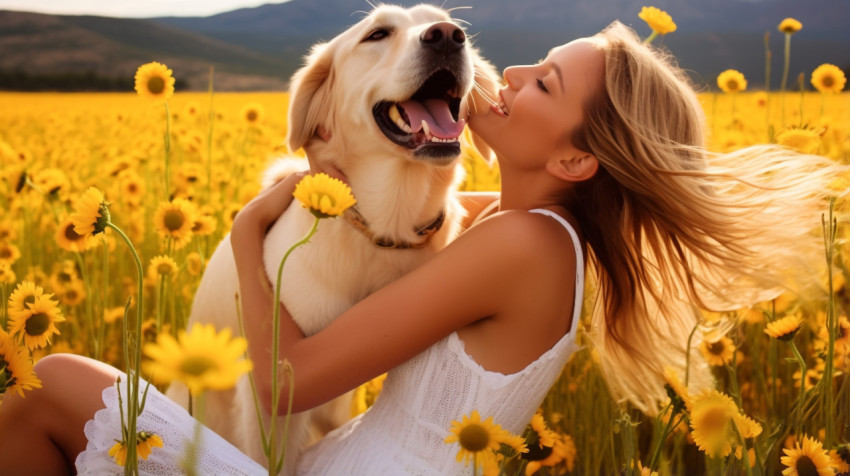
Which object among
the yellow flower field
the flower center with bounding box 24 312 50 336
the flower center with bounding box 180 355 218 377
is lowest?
the yellow flower field

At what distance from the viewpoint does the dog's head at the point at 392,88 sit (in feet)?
7.70

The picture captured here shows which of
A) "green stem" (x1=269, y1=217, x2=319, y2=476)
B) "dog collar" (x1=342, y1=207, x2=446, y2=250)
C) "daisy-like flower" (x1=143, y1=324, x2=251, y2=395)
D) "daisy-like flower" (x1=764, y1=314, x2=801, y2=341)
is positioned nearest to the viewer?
"daisy-like flower" (x1=143, y1=324, x2=251, y2=395)

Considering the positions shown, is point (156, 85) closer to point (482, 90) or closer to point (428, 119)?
point (428, 119)

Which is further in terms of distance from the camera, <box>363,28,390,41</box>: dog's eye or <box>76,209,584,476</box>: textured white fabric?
<box>363,28,390,41</box>: dog's eye

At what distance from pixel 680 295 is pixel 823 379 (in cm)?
64

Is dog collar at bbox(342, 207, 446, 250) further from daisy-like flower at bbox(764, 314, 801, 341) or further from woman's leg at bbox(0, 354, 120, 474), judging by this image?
daisy-like flower at bbox(764, 314, 801, 341)

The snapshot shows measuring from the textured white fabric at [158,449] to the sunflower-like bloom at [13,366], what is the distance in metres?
0.36

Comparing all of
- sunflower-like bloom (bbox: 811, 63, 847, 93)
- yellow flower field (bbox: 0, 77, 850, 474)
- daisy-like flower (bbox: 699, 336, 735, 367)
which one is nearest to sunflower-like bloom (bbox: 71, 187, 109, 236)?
yellow flower field (bbox: 0, 77, 850, 474)

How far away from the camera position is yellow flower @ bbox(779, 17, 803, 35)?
369cm

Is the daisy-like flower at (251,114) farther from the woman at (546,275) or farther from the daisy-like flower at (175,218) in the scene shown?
the daisy-like flower at (175,218)

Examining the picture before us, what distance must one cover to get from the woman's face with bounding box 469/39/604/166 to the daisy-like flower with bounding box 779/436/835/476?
979 millimetres

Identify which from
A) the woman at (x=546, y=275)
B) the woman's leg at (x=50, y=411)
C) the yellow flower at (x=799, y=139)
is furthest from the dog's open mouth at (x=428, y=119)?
the yellow flower at (x=799, y=139)

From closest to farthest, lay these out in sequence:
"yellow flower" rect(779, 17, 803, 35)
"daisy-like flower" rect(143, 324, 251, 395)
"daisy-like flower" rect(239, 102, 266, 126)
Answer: "daisy-like flower" rect(143, 324, 251, 395), "yellow flower" rect(779, 17, 803, 35), "daisy-like flower" rect(239, 102, 266, 126)

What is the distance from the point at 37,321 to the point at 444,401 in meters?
1.00
